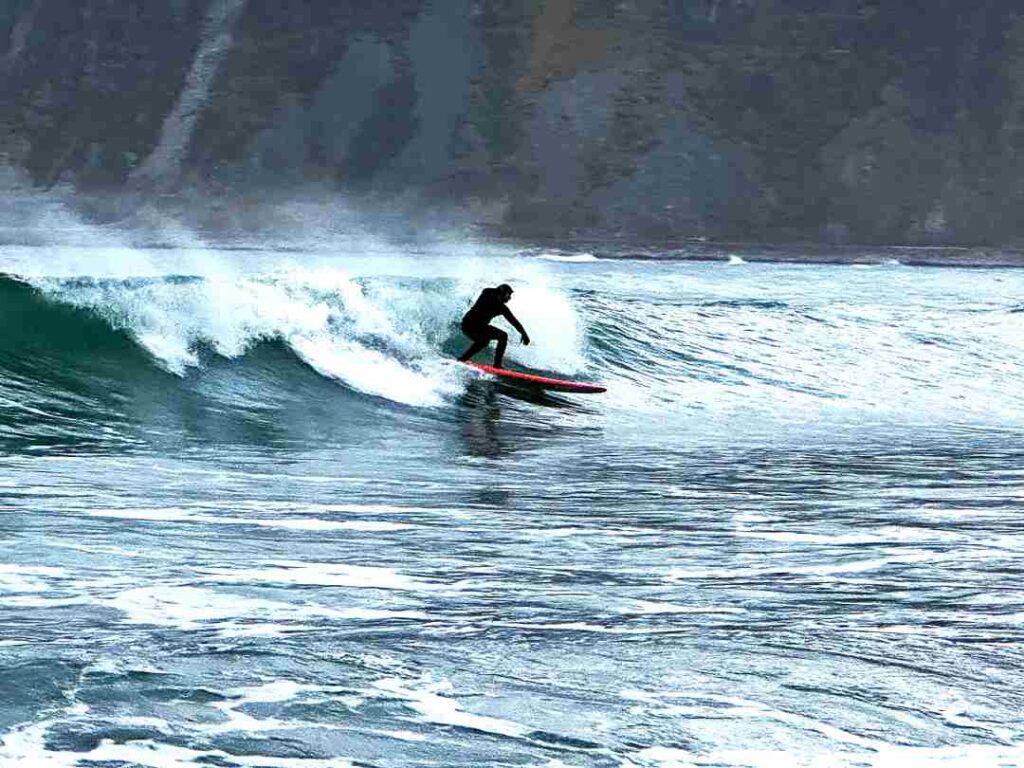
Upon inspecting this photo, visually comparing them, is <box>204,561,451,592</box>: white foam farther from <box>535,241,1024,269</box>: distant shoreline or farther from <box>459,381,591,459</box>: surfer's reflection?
<box>535,241,1024,269</box>: distant shoreline

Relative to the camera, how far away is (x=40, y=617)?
834 cm

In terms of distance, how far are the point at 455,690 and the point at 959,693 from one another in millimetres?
2036

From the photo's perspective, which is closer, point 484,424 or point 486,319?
point 484,424

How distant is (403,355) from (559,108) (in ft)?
209

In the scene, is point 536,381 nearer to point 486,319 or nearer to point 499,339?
point 499,339

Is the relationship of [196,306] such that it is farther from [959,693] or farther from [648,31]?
[648,31]

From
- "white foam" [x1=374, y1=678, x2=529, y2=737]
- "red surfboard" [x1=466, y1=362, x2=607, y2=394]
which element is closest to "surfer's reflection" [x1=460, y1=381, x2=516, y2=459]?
"red surfboard" [x1=466, y1=362, x2=607, y2=394]

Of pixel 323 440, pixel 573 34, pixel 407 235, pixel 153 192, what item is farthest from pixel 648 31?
pixel 323 440

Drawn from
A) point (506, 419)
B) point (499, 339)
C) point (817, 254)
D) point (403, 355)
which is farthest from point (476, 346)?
point (817, 254)

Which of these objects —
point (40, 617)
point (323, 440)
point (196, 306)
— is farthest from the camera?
point (196, 306)

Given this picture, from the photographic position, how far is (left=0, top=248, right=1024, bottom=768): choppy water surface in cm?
701

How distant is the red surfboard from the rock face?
5823 cm

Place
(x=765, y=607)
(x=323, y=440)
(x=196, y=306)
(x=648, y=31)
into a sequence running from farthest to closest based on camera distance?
(x=648, y=31)
(x=196, y=306)
(x=323, y=440)
(x=765, y=607)

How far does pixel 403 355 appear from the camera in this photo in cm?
2094
